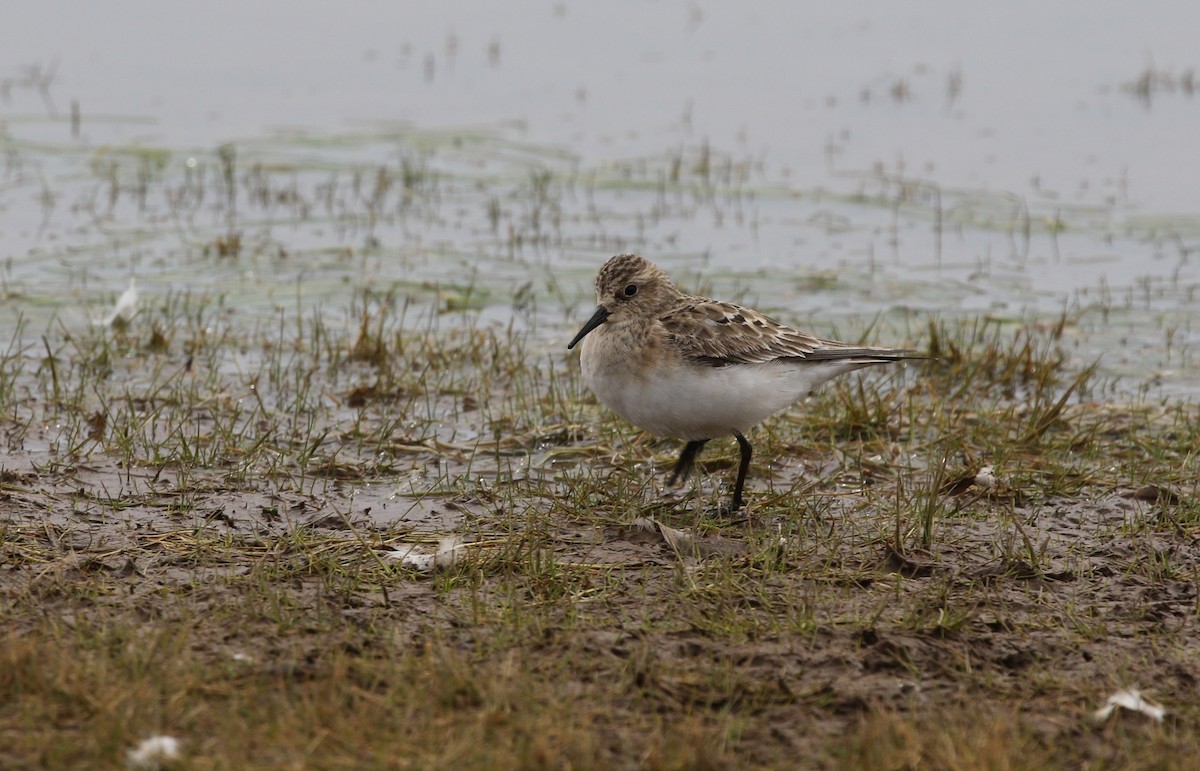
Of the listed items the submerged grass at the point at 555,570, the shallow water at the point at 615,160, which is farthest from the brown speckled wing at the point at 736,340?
the shallow water at the point at 615,160

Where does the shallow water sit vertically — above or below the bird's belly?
above

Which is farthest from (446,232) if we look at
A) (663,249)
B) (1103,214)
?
(1103,214)

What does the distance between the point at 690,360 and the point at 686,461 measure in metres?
0.73

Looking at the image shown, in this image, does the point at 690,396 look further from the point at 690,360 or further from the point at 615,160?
the point at 615,160

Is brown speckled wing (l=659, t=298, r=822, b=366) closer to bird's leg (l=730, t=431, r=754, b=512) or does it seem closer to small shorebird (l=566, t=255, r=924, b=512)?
small shorebird (l=566, t=255, r=924, b=512)

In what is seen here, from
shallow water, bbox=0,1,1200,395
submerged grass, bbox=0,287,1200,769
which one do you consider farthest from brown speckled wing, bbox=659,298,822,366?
shallow water, bbox=0,1,1200,395

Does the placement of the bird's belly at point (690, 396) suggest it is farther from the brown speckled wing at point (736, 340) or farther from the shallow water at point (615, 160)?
the shallow water at point (615, 160)

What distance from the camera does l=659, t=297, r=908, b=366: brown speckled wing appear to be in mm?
7184

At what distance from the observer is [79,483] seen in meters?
7.19

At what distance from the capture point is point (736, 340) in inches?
287

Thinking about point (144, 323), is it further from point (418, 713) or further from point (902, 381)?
point (418, 713)

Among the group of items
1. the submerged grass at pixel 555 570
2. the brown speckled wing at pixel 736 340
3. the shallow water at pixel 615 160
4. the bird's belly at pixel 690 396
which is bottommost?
the submerged grass at pixel 555 570

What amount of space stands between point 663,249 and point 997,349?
396 cm

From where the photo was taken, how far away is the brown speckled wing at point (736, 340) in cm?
718
